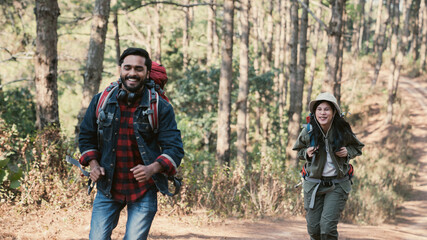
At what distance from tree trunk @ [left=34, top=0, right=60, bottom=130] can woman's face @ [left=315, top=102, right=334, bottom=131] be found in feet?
14.2

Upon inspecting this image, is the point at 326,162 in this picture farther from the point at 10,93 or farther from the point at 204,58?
the point at 204,58

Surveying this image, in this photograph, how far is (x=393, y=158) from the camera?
67.4 ft

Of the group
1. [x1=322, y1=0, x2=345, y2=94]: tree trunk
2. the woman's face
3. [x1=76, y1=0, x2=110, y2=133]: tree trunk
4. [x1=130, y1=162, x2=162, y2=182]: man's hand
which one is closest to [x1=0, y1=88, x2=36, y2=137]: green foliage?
[x1=76, y1=0, x2=110, y2=133]: tree trunk

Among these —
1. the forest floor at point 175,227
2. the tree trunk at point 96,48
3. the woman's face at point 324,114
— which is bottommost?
the forest floor at point 175,227

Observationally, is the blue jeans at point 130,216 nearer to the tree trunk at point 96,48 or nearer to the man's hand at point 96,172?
the man's hand at point 96,172

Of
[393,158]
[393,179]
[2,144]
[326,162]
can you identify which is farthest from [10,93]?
[393,158]

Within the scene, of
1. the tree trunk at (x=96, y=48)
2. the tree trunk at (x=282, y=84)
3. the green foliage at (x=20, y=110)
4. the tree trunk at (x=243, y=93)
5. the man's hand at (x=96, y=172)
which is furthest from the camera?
the tree trunk at (x=282, y=84)

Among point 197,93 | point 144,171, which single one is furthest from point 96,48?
point 197,93

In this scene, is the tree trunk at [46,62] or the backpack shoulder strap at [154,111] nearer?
the backpack shoulder strap at [154,111]

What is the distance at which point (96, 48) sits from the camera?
8.64 metres

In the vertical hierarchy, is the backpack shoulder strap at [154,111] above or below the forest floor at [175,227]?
above

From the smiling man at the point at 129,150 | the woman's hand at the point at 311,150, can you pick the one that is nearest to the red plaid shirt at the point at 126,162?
the smiling man at the point at 129,150

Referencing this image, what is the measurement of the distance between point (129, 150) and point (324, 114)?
231 centimetres

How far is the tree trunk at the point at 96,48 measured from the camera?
8547 mm
